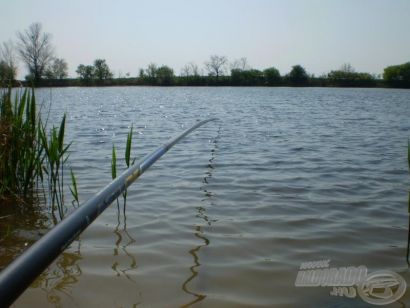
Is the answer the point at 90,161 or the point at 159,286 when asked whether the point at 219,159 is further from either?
the point at 159,286

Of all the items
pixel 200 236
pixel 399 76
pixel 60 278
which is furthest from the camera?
pixel 399 76

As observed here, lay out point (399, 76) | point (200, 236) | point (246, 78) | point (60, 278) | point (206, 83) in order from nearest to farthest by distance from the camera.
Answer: point (60, 278)
point (200, 236)
point (399, 76)
point (246, 78)
point (206, 83)

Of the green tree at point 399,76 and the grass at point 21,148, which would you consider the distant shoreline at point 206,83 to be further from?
the grass at point 21,148

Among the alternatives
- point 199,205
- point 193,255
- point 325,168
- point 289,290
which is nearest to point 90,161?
point 199,205

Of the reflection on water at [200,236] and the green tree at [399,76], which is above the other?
the green tree at [399,76]

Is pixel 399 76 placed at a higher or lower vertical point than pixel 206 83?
higher

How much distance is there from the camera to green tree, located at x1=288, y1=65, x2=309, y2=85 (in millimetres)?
100125

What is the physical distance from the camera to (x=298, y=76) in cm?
10081

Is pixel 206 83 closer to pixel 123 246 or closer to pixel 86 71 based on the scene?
pixel 86 71

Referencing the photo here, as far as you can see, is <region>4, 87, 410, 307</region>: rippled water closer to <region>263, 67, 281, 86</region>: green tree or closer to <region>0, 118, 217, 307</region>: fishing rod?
<region>0, 118, 217, 307</region>: fishing rod

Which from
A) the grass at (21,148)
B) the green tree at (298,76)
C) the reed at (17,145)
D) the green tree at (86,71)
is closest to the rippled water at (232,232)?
the grass at (21,148)

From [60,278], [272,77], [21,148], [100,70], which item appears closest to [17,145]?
[21,148]

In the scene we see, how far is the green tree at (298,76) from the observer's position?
100m

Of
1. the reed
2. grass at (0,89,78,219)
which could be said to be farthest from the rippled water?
the reed
